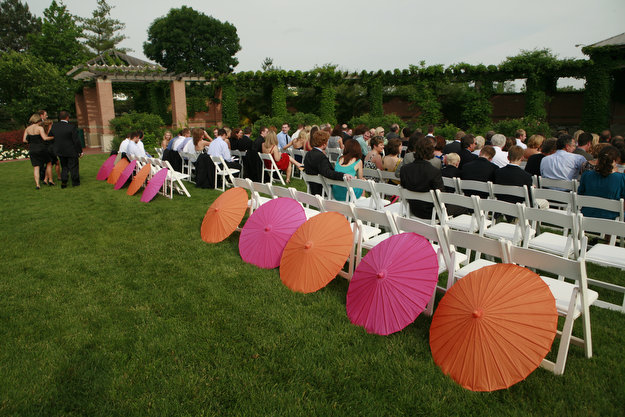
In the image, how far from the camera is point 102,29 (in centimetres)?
5497

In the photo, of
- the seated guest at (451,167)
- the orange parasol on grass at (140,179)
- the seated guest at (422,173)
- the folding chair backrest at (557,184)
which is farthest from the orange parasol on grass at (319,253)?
the orange parasol on grass at (140,179)

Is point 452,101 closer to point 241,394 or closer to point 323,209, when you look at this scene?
point 323,209

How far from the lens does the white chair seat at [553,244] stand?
13.0 feet

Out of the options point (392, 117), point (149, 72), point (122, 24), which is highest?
point (122, 24)

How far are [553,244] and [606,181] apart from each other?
1.66m

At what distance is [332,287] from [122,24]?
63648mm

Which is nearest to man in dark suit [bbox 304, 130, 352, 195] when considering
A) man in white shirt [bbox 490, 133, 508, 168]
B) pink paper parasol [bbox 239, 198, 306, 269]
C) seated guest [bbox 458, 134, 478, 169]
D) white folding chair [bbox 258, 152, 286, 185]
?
pink paper parasol [bbox 239, 198, 306, 269]

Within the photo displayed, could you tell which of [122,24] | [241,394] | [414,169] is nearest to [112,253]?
[241,394]

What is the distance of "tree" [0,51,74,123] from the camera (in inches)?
1022

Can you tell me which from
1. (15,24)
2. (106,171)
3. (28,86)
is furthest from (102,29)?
(106,171)

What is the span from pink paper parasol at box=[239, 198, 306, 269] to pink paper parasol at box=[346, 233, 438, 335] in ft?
4.41

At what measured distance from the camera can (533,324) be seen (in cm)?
255

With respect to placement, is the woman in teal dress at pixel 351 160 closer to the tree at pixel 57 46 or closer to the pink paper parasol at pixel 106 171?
the pink paper parasol at pixel 106 171

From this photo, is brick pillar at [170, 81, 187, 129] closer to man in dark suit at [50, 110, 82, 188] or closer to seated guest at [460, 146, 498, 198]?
man in dark suit at [50, 110, 82, 188]
